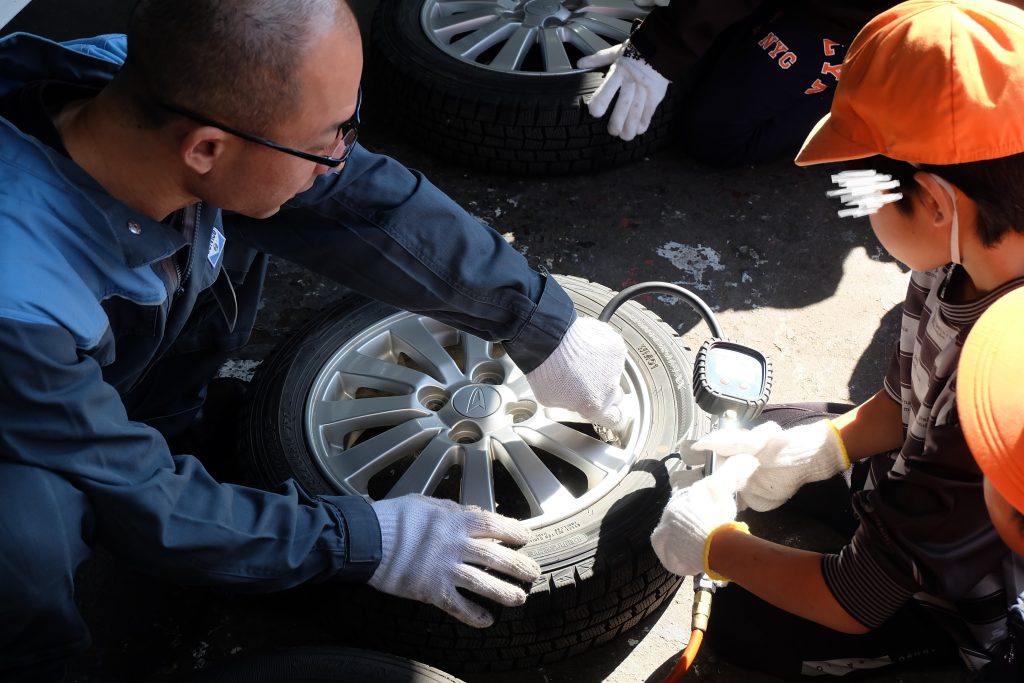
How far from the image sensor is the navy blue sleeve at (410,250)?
185 centimetres

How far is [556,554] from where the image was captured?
1.70 meters

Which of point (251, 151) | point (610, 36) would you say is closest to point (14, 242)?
point (251, 151)

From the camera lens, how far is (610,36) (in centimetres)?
299

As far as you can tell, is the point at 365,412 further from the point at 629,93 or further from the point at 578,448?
Answer: the point at 629,93

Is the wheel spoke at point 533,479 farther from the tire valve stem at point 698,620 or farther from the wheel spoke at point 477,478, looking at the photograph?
the tire valve stem at point 698,620

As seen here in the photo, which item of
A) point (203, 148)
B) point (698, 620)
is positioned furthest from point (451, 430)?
point (203, 148)

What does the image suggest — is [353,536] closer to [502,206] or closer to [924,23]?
[924,23]

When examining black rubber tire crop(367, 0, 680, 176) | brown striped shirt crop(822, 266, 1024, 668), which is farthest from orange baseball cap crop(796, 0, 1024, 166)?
black rubber tire crop(367, 0, 680, 176)

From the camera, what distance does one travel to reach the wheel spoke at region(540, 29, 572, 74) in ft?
9.34

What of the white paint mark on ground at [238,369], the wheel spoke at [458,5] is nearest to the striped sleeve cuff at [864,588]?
the white paint mark on ground at [238,369]

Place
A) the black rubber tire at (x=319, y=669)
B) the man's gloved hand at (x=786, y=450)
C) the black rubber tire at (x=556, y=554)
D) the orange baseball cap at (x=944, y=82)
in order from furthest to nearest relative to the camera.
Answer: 1. the man's gloved hand at (x=786, y=450)
2. the black rubber tire at (x=556, y=554)
3. the black rubber tire at (x=319, y=669)
4. the orange baseball cap at (x=944, y=82)

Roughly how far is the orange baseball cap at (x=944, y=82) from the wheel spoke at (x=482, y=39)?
5.58ft

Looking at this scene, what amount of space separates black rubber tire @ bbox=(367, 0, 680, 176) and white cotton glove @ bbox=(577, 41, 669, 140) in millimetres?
50

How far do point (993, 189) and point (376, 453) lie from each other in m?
1.22
